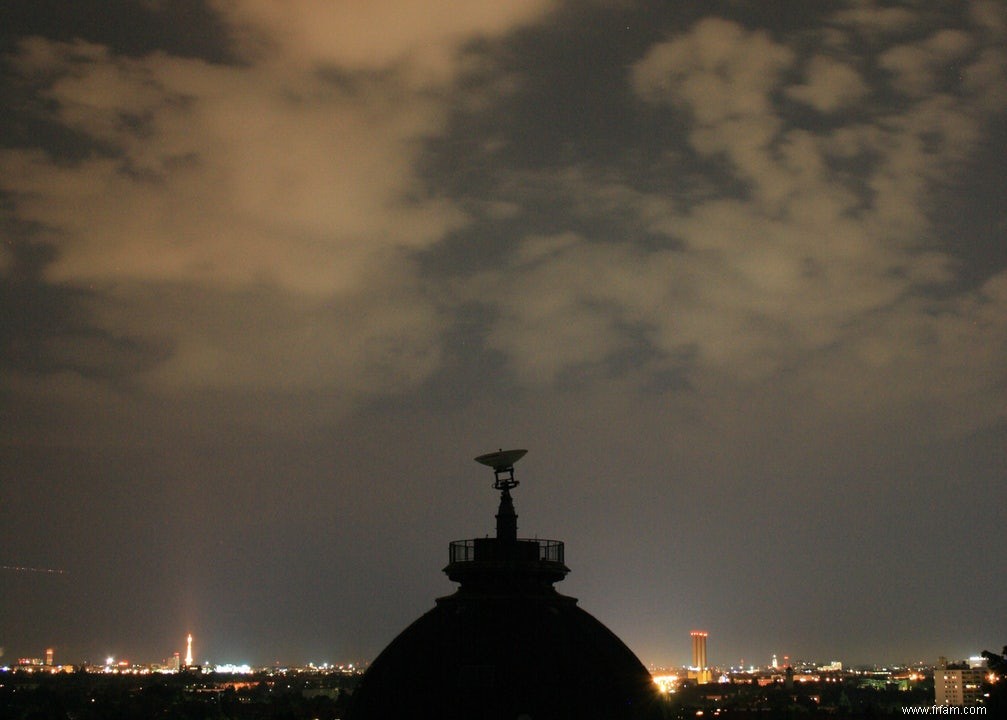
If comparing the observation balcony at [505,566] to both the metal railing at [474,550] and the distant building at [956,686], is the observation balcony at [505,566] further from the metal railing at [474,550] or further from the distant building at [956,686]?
the distant building at [956,686]

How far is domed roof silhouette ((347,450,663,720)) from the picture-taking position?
Result: 27141 millimetres

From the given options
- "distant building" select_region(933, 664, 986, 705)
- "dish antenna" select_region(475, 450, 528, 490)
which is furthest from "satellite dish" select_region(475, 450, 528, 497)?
"distant building" select_region(933, 664, 986, 705)

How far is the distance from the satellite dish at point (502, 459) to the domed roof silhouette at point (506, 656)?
2.70ft

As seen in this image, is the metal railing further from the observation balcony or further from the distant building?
the distant building

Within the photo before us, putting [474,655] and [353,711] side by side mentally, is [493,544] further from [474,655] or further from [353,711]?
[353,711]

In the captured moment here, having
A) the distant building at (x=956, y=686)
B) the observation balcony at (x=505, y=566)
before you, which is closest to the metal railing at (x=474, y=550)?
the observation balcony at (x=505, y=566)

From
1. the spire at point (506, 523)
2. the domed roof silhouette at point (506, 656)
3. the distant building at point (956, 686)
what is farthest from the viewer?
the distant building at point (956, 686)

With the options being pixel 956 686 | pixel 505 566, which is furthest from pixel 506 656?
pixel 956 686

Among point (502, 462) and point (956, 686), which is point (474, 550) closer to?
point (502, 462)

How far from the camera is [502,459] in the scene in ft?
103

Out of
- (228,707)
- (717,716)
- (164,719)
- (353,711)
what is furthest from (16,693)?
(353,711)

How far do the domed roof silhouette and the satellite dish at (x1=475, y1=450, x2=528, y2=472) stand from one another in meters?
0.82

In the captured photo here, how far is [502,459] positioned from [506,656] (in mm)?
5821

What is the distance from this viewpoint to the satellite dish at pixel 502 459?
31359mm
